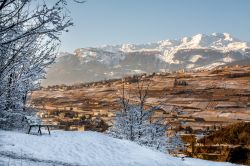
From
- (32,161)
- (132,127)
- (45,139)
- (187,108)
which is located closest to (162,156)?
(45,139)

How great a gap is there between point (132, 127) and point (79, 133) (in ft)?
43.4

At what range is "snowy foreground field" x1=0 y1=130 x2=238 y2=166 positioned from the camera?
50.3 feet

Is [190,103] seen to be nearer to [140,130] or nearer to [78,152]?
[140,130]

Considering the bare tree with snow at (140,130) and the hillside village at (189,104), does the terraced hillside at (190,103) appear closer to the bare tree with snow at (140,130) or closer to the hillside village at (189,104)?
the hillside village at (189,104)

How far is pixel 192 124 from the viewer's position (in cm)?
11181

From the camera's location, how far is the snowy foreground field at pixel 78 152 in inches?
603

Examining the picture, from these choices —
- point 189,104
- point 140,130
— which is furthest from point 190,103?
point 140,130

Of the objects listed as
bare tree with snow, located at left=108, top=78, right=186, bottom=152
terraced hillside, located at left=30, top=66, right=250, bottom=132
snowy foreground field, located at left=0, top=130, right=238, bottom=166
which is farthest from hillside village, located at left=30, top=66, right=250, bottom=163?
snowy foreground field, located at left=0, top=130, right=238, bottom=166

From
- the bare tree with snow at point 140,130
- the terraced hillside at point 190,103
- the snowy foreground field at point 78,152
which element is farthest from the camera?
the terraced hillside at point 190,103

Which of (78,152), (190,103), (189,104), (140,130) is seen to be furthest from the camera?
(190,103)

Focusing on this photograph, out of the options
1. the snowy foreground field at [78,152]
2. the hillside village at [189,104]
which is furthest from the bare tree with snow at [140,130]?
the hillside village at [189,104]

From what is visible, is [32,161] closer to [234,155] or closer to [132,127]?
[234,155]

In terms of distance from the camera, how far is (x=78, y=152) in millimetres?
17297

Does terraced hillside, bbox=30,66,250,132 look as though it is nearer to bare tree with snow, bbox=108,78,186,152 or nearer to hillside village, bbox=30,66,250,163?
hillside village, bbox=30,66,250,163
